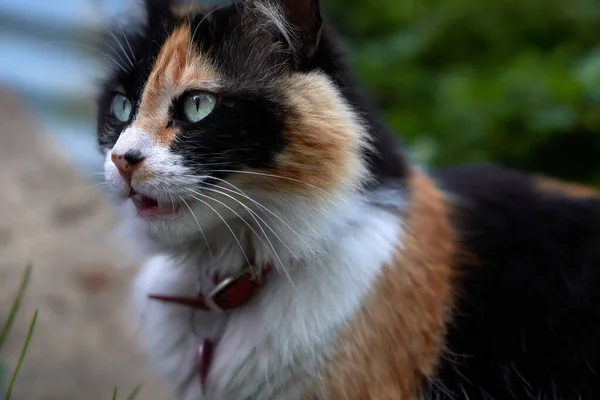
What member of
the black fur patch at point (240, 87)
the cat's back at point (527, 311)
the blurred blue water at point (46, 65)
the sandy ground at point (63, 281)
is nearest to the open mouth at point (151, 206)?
the black fur patch at point (240, 87)

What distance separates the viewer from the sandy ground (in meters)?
2.29

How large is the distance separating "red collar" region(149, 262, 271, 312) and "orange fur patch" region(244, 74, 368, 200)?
0.76ft

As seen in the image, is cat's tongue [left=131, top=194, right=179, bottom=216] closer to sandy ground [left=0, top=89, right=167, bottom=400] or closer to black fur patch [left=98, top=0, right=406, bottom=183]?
black fur patch [left=98, top=0, right=406, bottom=183]

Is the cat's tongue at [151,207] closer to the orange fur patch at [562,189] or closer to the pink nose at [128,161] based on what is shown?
the pink nose at [128,161]

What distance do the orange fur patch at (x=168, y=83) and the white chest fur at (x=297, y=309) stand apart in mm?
294

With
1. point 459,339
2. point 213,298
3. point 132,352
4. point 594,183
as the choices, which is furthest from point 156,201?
point 594,183

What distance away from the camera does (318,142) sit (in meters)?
1.31

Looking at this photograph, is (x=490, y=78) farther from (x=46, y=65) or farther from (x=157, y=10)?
(x=46, y=65)

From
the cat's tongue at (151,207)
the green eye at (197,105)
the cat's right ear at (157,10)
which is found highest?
the cat's right ear at (157,10)

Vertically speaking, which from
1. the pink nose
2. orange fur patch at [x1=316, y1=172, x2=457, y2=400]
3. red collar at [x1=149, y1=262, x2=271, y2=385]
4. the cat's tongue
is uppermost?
the pink nose

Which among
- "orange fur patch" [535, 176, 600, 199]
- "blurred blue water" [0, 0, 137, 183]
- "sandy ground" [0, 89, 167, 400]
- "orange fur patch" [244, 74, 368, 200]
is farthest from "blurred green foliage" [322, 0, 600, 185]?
"blurred blue water" [0, 0, 137, 183]

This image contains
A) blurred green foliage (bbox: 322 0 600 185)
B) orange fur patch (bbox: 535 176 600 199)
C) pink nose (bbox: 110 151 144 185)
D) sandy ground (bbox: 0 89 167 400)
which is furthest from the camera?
blurred green foliage (bbox: 322 0 600 185)

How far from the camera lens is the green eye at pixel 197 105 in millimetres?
1301

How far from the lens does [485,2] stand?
3.48 m
